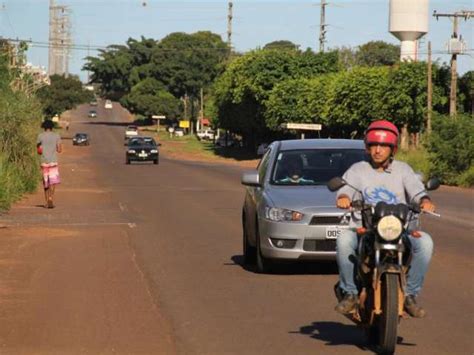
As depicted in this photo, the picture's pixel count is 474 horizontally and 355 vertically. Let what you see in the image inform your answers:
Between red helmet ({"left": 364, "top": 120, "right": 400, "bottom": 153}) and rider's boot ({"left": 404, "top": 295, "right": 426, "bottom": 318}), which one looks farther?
red helmet ({"left": 364, "top": 120, "right": 400, "bottom": 153})

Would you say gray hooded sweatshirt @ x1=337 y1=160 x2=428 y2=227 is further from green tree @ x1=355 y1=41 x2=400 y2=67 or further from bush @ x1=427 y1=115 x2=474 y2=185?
green tree @ x1=355 y1=41 x2=400 y2=67

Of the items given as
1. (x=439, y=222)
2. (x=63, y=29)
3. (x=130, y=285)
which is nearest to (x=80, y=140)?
(x=63, y=29)

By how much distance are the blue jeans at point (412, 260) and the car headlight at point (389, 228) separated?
0.36 metres

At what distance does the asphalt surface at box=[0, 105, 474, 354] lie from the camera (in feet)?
28.5

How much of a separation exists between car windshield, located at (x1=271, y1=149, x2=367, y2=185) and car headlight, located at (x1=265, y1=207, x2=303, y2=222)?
0.90m

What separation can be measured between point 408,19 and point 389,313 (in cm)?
5764

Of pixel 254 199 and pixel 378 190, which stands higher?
pixel 378 190

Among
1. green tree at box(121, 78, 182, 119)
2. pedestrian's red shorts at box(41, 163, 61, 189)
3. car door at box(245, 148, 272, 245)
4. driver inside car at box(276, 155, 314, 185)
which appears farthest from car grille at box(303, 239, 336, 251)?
green tree at box(121, 78, 182, 119)

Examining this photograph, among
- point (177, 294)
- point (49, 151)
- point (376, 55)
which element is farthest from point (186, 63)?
point (177, 294)

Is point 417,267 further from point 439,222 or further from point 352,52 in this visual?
point 352,52

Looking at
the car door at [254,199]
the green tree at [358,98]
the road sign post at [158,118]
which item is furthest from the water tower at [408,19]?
the road sign post at [158,118]

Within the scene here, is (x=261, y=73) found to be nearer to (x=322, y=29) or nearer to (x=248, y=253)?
(x=322, y=29)

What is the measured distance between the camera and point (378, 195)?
8133mm

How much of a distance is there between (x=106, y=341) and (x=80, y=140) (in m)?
92.9
